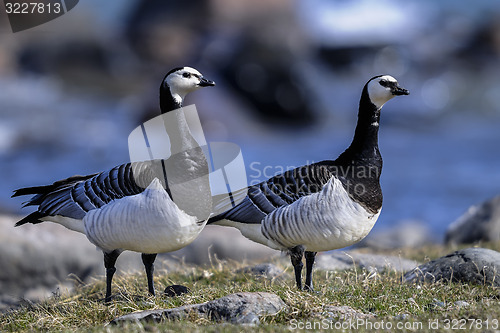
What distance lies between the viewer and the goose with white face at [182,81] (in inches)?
332

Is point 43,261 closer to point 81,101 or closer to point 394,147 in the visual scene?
point 394,147

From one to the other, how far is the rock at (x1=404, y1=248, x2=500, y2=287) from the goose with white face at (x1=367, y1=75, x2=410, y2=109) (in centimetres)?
247

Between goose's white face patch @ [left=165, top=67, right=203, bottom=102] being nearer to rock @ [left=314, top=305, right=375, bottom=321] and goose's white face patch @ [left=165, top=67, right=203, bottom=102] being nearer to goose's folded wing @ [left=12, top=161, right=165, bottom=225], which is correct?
goose's folded wing @ [left=12, top=161, right=165, bottom=225]

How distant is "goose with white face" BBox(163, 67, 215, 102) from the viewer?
8445 mm

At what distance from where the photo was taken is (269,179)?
925cm

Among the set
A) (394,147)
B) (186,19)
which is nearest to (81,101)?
(186,19)

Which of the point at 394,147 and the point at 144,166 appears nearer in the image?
the point at 144,166

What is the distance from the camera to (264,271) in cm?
1034

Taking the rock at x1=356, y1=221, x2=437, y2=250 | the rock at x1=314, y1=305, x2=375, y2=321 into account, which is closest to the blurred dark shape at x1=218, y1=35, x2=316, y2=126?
the rock at x1=356, y1=221, x2=437, y2=250

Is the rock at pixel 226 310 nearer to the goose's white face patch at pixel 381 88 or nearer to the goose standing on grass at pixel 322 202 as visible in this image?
the goose standing on grass at pixel 322 202

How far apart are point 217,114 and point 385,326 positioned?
31495mm

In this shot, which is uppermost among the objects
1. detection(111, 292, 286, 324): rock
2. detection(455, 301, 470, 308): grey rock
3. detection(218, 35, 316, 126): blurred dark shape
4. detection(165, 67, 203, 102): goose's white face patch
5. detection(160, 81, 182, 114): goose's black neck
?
detection(218, 35, 316, 126): blurred dark shape

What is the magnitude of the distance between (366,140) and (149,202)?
124 inches

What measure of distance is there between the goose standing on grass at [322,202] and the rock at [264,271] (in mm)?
1326
